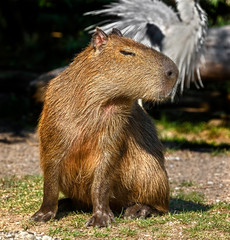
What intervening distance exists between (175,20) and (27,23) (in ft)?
16.6

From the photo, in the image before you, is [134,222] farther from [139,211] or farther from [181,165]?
[181,165]

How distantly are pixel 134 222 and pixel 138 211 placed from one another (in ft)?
0.55

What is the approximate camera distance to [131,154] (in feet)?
16.2

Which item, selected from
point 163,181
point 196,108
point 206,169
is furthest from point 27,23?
point 163,181

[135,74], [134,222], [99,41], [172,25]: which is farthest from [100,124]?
[172,25]

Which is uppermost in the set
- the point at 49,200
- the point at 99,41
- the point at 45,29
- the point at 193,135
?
the point at 99,41

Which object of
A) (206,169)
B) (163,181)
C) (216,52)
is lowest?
(206,169)

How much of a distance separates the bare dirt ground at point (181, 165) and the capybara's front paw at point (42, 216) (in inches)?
71.8

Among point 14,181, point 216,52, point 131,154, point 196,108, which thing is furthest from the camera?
point 196,108

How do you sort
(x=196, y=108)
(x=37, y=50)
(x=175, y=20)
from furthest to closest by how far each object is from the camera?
(x=37, y=50), (x=196, y=108), (x=175, y=20)

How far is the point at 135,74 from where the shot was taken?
4.59m

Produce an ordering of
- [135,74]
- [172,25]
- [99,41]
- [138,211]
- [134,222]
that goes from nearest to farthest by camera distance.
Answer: [135,74] < [99,41] < [134,222] < [138,211] < [172,25]

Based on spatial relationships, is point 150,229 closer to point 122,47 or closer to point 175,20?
point 122,47

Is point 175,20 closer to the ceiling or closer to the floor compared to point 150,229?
closer to the ceiling
